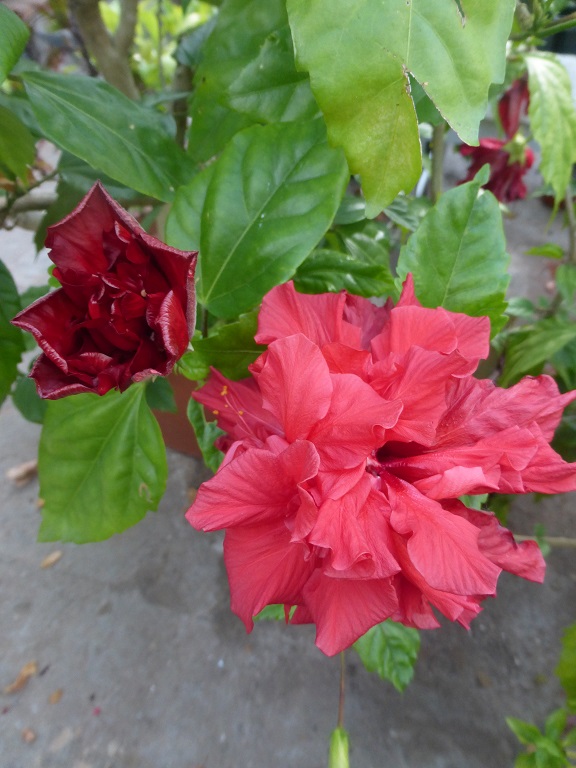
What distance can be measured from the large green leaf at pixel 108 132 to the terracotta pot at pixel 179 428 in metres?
0.48

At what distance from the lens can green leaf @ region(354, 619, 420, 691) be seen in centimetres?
64

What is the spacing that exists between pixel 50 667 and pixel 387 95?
3.06 ft

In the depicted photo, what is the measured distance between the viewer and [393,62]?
0.26 meters

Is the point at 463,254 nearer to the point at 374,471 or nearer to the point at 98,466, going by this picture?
the point at 374,471

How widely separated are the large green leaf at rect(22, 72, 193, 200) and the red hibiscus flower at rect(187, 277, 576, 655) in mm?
185

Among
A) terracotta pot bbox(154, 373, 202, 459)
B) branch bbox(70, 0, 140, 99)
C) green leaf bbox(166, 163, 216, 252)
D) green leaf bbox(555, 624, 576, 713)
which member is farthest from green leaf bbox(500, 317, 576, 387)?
branch bbox(70, 0, 140, 99)

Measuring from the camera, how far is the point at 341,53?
254mm

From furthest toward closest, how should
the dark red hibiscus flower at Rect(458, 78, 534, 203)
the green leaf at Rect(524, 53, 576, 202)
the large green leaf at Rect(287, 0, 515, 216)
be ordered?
the dark red hibiscus flower at Rect(458, 78, 534, 203), the green leaf at Rect(524, 53, 576, 202), the large green leaf at Rect(287, 0, 515, 216)

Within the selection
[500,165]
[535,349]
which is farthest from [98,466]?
[500,165]

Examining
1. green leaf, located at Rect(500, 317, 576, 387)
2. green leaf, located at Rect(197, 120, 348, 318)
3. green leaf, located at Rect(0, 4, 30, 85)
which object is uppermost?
green leaf, located at Rect(0, 4, 30, 85)

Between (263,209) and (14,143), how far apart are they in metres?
0.24

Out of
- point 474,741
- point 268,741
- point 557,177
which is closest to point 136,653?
point 268,741

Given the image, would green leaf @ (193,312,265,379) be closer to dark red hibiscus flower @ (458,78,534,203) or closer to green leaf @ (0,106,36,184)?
green leaf @ (0,106,36,184)

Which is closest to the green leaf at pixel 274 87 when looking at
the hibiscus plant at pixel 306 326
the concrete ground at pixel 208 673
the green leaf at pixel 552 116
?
the hibiscus plant at pixel 306 326
